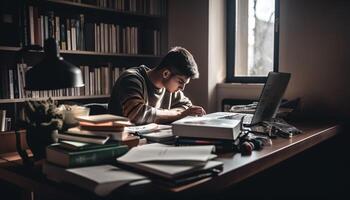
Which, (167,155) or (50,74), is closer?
(167,155)

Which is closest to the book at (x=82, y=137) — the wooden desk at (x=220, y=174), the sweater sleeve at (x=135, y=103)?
the wooden desk at (x=220, y=174)

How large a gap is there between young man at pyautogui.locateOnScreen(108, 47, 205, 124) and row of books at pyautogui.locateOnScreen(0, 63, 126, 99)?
0.75 metres

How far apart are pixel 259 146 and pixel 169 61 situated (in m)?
0.99

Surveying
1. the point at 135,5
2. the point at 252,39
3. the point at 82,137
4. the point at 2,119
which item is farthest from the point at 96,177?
the point at 135,5

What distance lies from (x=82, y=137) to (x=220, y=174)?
0.40 metres

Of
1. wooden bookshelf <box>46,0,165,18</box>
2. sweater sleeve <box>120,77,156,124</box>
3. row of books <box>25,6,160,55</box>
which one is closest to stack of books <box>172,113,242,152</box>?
sweater sleeve <box>120,77,156,124</box>

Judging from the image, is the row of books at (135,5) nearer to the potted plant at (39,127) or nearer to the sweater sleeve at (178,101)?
the sweater sleeve at (178,101)

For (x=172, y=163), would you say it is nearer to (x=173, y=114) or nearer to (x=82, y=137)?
(x=82, y=137)

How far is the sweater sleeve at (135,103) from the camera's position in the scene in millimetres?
1896

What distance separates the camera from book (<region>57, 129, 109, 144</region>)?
3.16 ft

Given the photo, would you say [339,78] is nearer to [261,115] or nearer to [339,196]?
[339,196]

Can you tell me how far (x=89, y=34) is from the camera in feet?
9.27

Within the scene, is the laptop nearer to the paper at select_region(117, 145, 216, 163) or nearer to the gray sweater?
the paper at select_region(117, 145, 216, 163)

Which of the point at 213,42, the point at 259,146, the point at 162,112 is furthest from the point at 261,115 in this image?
the point at 213,42
